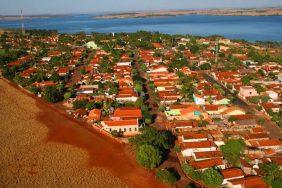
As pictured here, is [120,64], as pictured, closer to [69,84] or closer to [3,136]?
[69,84]

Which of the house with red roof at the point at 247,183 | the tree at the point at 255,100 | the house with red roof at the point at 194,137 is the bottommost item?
the house with red roof at the point at 247,183

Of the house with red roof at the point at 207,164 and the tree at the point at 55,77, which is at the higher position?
the tree at the point at 55,77

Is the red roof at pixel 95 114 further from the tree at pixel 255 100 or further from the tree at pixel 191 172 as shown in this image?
the tree at pixel 255 100

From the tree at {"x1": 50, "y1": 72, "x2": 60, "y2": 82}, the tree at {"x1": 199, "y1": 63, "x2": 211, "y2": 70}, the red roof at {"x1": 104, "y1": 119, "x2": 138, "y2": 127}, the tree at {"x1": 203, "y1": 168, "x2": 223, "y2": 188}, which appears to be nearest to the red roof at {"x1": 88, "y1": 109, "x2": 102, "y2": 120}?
the red roof at {"x1": 104, "y1": 119, "x2": 138, "y2": 127}

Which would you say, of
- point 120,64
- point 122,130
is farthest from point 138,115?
point 120,64

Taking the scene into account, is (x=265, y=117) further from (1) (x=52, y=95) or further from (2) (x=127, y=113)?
(1) (x=52, y=95)

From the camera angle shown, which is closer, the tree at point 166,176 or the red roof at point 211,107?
the tree at point 166,176

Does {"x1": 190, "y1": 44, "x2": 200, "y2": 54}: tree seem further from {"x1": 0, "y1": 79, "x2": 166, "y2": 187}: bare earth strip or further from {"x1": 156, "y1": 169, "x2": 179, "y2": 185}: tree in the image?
{"x1": 156, "y1": 169, "x2": 179, "y2": 185}: tree

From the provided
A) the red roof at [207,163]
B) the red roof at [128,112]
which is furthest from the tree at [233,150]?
the red roof at [128,112]
